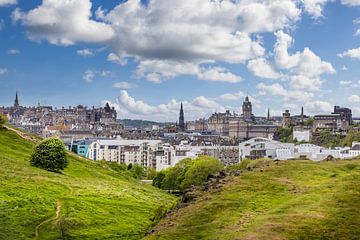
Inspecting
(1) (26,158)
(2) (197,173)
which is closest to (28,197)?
(1) (26,158)

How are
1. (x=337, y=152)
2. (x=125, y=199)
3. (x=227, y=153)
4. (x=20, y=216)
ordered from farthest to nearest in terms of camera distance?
(x=227, y=153) → (x=337, y=152) → (x=125, y=199) → (x=20, y=216)

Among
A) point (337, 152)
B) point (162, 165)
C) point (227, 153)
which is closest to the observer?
point (337, 152)

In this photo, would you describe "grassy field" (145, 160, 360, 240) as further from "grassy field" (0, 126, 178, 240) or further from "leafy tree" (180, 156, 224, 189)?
"leafy tree" (180, 156, 224, 189)

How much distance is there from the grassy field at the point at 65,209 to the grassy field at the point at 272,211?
7.80 m

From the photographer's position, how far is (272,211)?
108ft

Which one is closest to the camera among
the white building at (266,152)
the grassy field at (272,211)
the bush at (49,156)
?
the grassy field at (272,211)

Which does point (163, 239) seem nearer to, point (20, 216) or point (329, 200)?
point (329, 200)

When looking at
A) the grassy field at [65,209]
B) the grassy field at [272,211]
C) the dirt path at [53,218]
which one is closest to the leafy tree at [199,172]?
the grassy field at [65,209]

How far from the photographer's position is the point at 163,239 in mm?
29531

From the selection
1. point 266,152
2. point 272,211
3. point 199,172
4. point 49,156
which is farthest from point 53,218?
point 266,152

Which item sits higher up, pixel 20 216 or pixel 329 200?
pixel 329 200

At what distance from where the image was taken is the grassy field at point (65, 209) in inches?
1559

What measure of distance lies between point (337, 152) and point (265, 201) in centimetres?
13851

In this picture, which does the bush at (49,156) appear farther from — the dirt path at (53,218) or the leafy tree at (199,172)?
the leafy tree at (199,172)
